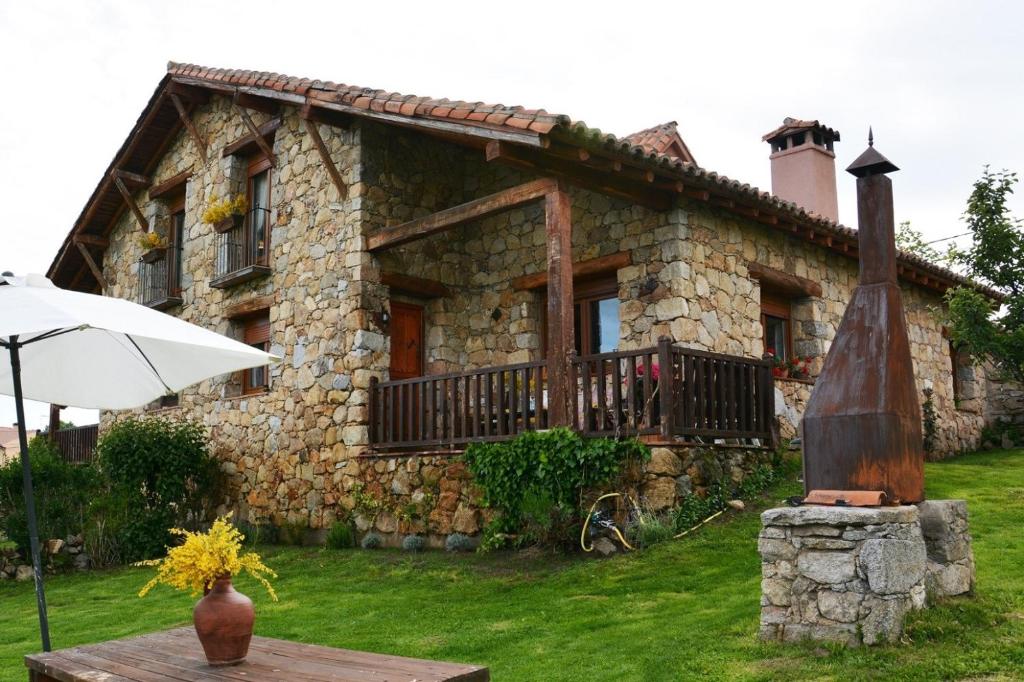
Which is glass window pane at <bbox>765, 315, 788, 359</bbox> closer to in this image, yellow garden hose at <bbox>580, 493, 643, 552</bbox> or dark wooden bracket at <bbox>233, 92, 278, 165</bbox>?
yellow garden hose at <bbox>580, 493, 643, 552</bbox>

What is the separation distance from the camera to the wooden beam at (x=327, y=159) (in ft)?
35.3

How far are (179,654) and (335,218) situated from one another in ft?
25.3

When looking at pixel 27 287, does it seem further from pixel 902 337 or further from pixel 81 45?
pixel 81 45

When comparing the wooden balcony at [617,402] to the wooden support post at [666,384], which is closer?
the wooden support post at [666,384]

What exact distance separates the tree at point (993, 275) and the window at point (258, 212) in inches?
331

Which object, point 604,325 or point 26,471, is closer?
point 26,471

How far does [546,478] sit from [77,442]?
12.4 metres

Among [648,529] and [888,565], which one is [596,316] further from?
[888,565]

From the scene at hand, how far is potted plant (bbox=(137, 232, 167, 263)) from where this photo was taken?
1490cm

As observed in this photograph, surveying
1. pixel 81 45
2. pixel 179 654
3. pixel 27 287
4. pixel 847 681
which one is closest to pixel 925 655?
pixel 847 681

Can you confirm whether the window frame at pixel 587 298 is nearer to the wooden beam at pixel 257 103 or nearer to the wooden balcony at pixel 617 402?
the wooden balcony at pixel 617 402

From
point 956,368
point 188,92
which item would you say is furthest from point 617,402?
point 188,92

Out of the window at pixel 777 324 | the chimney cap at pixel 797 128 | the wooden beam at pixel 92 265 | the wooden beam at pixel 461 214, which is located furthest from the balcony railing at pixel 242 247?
the chimney cap at pixel 797 128

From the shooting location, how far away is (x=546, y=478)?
8.12 metres
